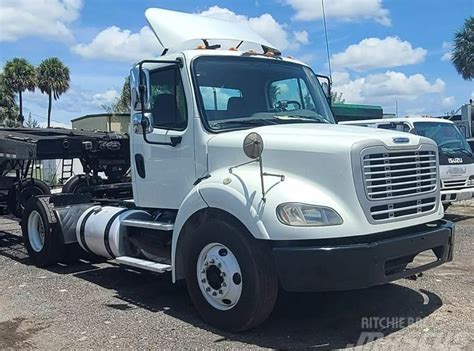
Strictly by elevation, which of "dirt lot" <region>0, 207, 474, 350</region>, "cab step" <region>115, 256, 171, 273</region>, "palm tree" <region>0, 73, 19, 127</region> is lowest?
"dirt lot" <region>0, 207, 474, 350</region>

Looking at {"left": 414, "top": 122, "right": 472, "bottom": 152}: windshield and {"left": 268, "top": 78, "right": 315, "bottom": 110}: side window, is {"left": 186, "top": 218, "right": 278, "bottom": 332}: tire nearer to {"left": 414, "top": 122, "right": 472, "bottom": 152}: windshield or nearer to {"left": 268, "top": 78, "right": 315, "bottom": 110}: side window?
{"left": 268, "top": 78, "right": 315, "bottom": 110}: side window

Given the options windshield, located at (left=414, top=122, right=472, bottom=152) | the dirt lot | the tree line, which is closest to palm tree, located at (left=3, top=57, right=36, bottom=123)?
the tree line

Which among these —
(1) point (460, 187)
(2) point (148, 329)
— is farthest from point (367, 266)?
(1) point (460, 187)

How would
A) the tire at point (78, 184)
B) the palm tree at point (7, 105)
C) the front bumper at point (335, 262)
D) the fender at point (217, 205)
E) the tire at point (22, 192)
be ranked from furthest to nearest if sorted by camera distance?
1. the palm tree at point (7, 105)
2. the tire at point (22, 192)
3. the tire at point (78, 184)
4. the fender at point (217, 205)
5. the front bumper at point (335, 262)

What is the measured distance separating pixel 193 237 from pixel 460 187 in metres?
8.58

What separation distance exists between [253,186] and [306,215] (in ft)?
1.84

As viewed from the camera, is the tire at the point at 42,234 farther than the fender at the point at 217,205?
Yes

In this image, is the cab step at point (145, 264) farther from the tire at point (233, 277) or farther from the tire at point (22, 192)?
the tire at point (22, 192)

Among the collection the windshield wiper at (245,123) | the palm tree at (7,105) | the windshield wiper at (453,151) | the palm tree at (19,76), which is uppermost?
the palm tree at (19,76)

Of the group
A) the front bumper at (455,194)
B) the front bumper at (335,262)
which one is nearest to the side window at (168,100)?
the front bumper at (335,262)

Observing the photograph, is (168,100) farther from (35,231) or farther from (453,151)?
(453,151)

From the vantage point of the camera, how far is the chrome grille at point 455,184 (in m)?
12.2

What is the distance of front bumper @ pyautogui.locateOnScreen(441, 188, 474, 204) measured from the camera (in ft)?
39.2

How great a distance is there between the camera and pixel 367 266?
15.5 ft
